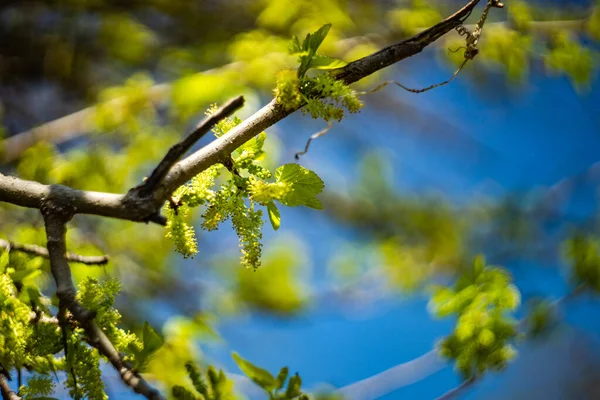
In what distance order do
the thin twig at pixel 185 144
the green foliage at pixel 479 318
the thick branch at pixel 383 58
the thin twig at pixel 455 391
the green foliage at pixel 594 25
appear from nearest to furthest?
the thin twig at pixel 185 144, the thick branch at pixel 383 58, the thin twig at pixel 455 391, the green foliage at pixel 479 318, the green foliage at pixel 594 25

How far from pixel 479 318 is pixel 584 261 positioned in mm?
701

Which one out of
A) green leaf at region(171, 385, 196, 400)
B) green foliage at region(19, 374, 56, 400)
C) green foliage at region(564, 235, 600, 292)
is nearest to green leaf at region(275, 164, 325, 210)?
green leaf at region(171, 385, 196, 400)

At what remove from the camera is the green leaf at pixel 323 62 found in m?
0.54

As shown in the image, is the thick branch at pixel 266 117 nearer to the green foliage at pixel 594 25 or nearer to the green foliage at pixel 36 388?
the green foliage at pixel 36 388

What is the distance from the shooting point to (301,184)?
58 centimetres

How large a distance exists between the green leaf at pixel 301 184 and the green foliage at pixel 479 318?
446mm

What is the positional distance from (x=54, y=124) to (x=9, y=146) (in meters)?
0.14

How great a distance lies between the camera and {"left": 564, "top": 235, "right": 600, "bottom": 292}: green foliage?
138 cm

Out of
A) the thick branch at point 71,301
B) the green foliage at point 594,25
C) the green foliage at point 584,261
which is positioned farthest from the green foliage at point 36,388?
the green foliage at point 594,25

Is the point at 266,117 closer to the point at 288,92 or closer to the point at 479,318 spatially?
the point at 288,92

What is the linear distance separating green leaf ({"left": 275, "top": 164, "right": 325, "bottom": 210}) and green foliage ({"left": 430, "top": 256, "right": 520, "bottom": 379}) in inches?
17.6

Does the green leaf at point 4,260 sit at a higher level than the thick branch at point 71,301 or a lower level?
higher

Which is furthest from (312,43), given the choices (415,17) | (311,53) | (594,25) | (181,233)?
(594,25)

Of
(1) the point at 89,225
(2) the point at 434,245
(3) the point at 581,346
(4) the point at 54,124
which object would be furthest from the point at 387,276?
(4) the point at 54,124
